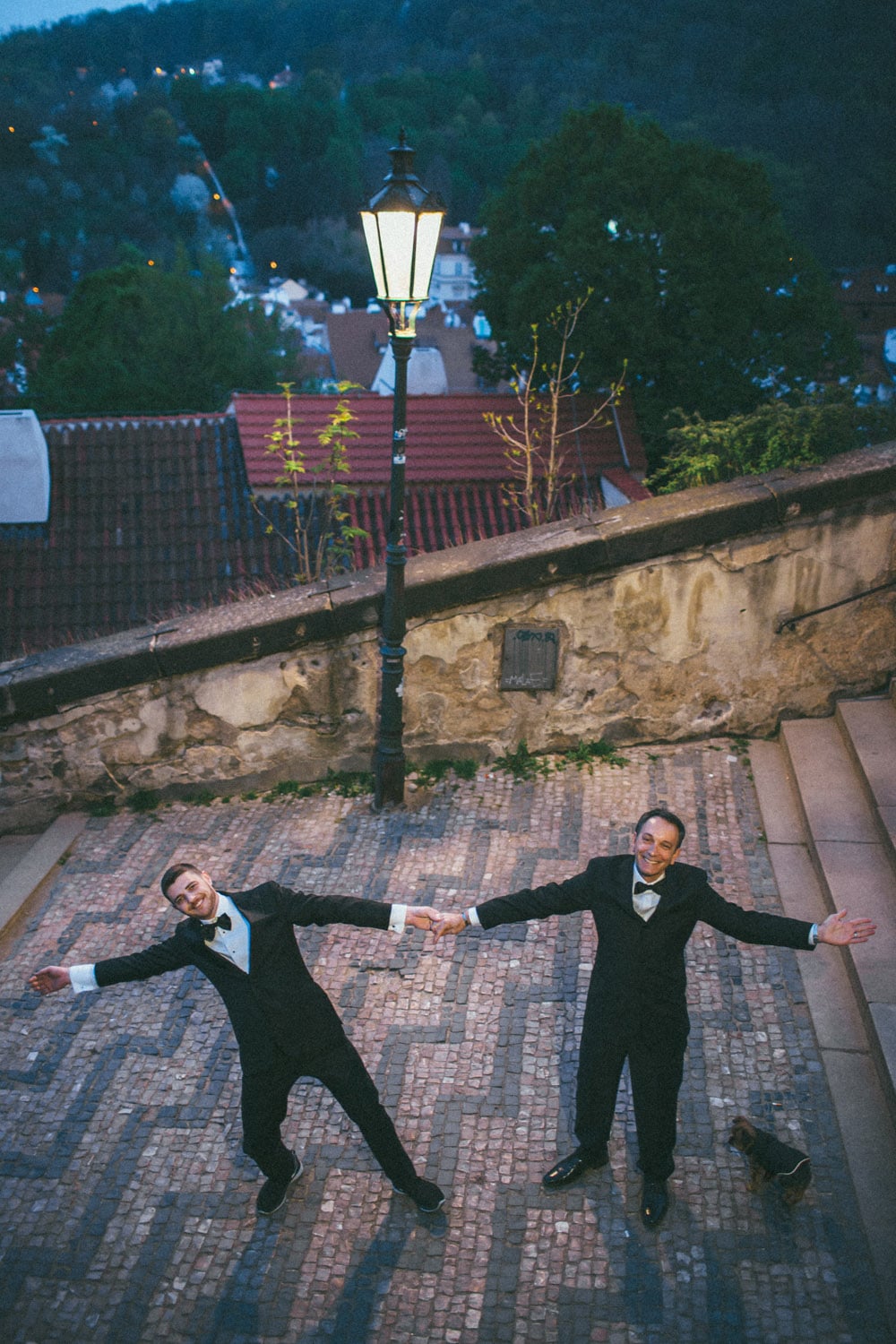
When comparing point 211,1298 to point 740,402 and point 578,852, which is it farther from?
point 740,402

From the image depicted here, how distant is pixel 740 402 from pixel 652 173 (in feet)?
14.3

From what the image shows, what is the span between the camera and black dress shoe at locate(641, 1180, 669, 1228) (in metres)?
3.42

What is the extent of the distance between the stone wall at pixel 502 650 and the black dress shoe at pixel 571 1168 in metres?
2.94

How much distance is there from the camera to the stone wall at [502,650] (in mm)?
5754

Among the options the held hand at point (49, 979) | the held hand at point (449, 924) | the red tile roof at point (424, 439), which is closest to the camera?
the held hand at point (49, 979)

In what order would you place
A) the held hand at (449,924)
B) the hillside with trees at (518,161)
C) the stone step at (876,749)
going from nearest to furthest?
the held hand at (449,924) → the stone step at (876,749) → the hillside with trees at (518,161)

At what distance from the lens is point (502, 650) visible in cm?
600

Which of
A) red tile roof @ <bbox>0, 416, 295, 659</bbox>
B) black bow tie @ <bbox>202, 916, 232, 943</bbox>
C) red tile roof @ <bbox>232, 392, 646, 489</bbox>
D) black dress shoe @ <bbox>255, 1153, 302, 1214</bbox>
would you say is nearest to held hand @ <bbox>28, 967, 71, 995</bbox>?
black bow tie @ <bbox>202, 916, 232, 943</bbox>

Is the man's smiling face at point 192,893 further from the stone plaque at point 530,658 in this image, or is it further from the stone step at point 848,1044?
the stone plaque at point 530,658

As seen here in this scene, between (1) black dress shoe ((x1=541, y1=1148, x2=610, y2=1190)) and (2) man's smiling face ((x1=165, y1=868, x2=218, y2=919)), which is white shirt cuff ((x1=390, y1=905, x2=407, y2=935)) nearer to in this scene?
(2) man's smiling face ((x1=165, y1=868, x2=218, y2=919))

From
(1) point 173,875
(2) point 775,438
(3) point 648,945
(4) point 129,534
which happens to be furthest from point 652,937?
(4) point 129,534

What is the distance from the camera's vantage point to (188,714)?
19.4ft

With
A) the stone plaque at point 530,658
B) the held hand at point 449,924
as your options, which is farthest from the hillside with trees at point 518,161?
the held hand at point 449,924

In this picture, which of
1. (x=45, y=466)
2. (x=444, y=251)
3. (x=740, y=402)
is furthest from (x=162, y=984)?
(x=444, y=251)
